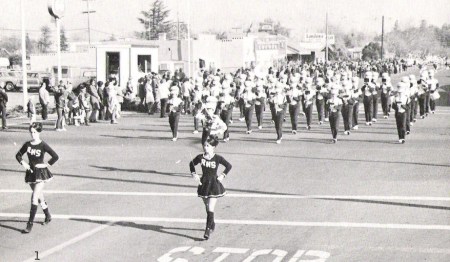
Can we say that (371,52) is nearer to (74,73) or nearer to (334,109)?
(74,73)

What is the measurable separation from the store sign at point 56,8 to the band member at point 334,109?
1784 cm

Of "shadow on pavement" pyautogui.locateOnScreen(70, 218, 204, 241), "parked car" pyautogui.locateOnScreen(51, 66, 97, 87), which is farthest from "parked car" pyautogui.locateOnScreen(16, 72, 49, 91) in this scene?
"shadow on pavement" pyautogui.locateOnScreen(70, 218, 204, 241)

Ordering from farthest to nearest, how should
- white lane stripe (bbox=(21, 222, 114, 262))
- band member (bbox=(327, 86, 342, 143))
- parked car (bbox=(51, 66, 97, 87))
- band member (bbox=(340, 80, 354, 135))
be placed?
parked car (bbox=(51, 66, 97, 87)) → band member (bbox=(340, 80, 354, 135)) → band member (bbox=(327, 86, 342, 143)) → white lane stripe (bbox=(21, 222, 114, 262))

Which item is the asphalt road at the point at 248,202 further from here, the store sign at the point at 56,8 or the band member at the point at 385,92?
the store sign at the point at 56,8

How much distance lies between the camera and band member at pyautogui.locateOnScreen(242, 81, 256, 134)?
84.5ft

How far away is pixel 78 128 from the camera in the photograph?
28375 mm

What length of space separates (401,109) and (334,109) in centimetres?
210

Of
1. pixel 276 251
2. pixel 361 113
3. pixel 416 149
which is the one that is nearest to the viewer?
pixel 276 251

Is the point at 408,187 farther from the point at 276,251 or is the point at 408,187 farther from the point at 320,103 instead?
the point at 320,103

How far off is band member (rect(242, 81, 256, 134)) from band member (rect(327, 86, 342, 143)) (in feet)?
11.3

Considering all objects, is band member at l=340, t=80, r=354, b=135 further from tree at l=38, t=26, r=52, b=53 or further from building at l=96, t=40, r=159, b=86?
tree at l=38, t=26, r=52, b=53

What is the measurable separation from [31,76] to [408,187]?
47.5 metres

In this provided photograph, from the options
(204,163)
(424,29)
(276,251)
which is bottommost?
(276,251)

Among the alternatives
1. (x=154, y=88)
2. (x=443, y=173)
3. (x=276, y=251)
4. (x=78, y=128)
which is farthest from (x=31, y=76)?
(x=276, y=251)
